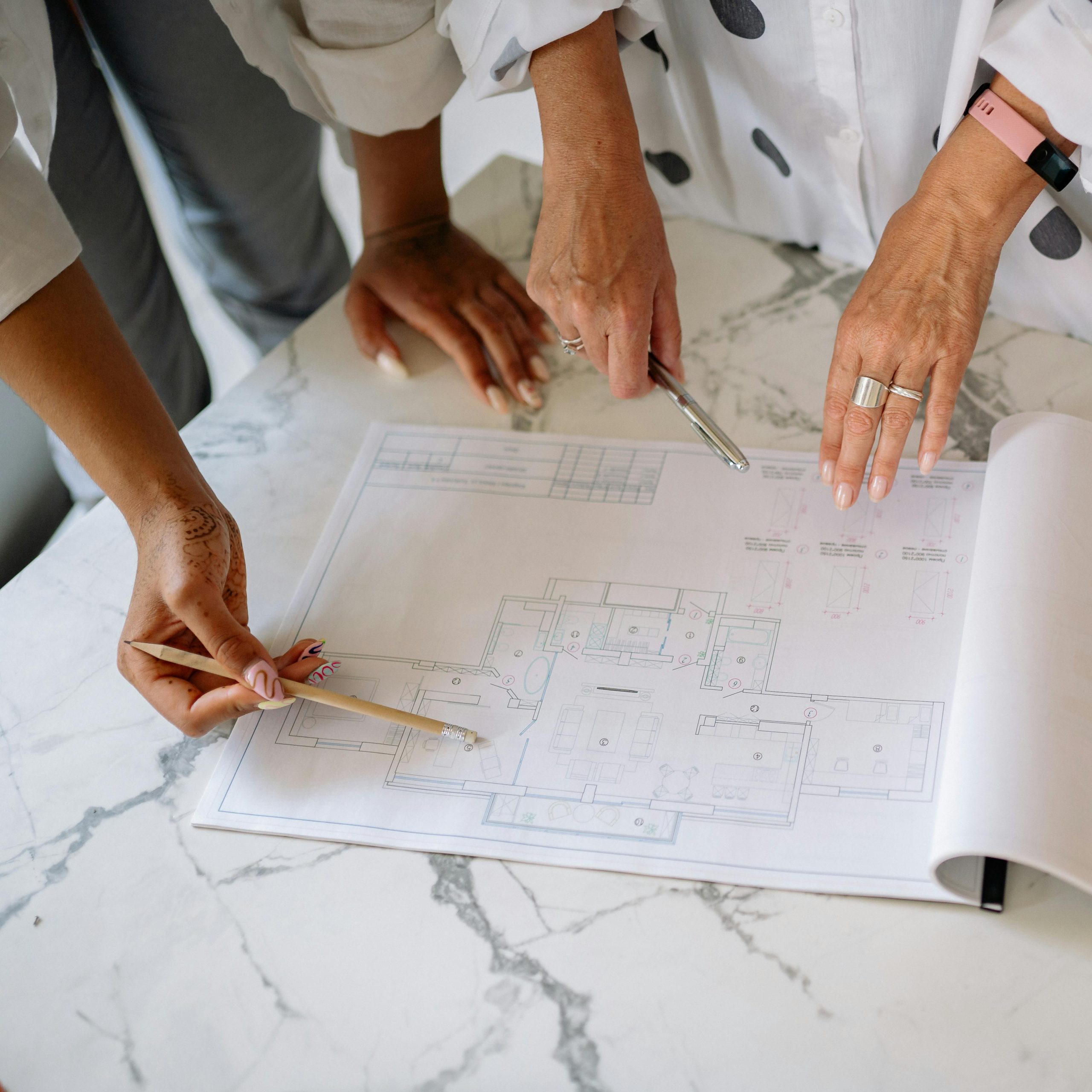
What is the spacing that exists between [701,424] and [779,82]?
349 mm

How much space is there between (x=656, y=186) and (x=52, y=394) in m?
0.66

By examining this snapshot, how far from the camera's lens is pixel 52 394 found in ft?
2.65

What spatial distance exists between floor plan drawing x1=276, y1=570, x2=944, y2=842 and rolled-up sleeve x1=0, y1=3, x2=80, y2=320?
1.31 feet

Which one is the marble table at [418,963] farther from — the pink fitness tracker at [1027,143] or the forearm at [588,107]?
the forearm at [588,107]

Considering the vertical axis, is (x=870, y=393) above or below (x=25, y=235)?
below

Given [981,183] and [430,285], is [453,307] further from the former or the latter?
[981,183]

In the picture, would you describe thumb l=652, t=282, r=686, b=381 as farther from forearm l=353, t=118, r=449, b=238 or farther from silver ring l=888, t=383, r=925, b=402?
forearm l=353, t=118, r=449, b=238

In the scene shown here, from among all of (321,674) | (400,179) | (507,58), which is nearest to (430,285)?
(400,179)

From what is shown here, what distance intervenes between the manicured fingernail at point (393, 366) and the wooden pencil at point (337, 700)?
392 mm

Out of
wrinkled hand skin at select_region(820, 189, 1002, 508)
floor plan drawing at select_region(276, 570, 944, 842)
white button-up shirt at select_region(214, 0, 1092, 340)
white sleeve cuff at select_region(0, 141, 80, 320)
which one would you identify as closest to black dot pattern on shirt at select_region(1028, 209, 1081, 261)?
white button-up shirt at select_region(214, 0, 1092, 340)

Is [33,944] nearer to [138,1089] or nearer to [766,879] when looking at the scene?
[138,1089]

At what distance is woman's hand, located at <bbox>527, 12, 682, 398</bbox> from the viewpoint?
0.82 meters

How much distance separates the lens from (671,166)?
1.07 m

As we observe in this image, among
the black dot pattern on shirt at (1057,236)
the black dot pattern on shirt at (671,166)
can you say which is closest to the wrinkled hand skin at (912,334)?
the black dot pattern on shirt at (1057,236)
